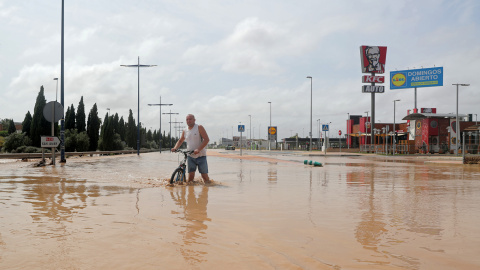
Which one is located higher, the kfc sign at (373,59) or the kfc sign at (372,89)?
the kfc sign at (373,59)

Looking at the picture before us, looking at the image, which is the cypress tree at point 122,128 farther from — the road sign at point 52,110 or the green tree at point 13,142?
the road sign at point 52,110

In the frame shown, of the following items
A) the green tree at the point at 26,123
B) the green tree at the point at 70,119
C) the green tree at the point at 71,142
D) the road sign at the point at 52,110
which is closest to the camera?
the road sign at the point at 52,110

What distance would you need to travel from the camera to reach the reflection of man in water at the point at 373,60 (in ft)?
231

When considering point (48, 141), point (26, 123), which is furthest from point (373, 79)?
point (48, 141)

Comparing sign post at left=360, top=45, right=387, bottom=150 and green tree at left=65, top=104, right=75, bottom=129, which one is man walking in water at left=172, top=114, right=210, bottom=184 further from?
sign post at left=360, top=45, right=387, bottom=150

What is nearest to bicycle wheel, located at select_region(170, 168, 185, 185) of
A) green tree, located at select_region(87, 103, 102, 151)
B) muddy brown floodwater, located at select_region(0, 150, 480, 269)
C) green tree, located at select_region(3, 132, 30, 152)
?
muddy brown floodwater, located at select_region(0, 150, 480, 269)

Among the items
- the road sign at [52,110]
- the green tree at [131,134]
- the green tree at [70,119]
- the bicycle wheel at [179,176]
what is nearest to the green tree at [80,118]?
the green tree at [70,119]

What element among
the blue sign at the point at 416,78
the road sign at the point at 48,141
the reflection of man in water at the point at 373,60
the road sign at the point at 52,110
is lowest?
the road sign at the point at 48,141

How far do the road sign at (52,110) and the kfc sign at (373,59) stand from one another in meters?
59.9

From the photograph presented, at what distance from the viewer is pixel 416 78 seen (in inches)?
2714

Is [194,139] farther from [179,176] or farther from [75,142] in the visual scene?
[75,142]

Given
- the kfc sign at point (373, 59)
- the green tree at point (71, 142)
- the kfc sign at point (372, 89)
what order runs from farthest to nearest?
the kfc sign at point (373, 59) → the kfc sign at point (372, 89) → the green tree at point (71, 142)

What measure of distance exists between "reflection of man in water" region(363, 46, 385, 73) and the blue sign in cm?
249

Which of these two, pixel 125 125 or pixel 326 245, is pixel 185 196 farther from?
pixel 125 125
